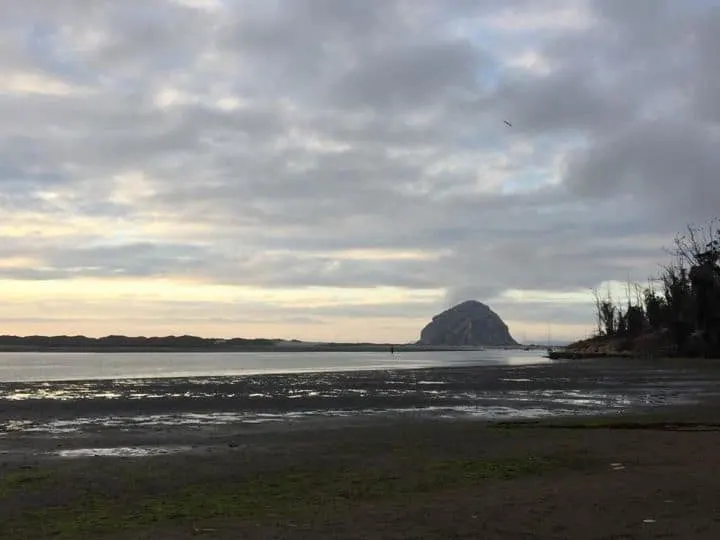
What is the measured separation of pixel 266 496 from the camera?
518 inches

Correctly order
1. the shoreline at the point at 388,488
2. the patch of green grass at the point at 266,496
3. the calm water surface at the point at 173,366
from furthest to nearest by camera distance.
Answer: the calm water surface at the point at 173,366
the patch of green grass at the point at 266,496
the shoreline at the point at 388,488

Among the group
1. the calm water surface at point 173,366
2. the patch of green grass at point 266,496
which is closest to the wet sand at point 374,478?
the patch of green grass at point 266,496

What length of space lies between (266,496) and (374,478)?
2501mm

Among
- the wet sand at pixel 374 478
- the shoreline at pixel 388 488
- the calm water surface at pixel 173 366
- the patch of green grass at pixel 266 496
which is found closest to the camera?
the shoreline at pixel 388 488

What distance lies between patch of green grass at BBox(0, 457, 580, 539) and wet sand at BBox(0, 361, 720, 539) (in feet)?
0.13

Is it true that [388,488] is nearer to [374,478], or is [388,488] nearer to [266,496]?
[374,478]

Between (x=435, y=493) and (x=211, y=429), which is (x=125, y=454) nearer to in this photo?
(x=211, y=429)

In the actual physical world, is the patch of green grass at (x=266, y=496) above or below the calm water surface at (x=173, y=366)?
below

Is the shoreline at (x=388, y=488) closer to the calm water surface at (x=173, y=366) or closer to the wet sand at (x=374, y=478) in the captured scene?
the wet sand at (x=374, y=478)

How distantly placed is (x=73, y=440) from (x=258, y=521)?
1288 centimetres

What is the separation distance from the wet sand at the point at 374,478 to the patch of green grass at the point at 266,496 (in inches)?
1.6

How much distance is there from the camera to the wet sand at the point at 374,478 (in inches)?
422

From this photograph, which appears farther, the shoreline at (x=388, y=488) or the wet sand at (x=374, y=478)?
the wet sand at (x=374, y=478)

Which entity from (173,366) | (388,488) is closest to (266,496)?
(388,488)
